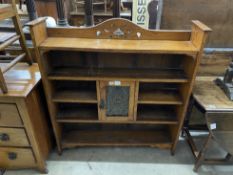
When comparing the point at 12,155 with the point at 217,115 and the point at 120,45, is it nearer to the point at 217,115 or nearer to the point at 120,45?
the point at 120,45

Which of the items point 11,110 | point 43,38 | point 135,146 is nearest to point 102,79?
point 43,38

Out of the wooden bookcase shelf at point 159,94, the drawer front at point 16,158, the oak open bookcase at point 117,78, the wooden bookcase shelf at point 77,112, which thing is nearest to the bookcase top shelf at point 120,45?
the oak open bookcase at point 117,78

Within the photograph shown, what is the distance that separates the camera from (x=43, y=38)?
134 centimetres

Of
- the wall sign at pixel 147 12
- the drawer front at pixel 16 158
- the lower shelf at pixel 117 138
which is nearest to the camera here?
the drawer front at pixel 16 158

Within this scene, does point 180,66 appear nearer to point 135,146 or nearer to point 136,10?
point 136,10

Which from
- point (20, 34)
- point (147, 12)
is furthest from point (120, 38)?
point (20, 34)

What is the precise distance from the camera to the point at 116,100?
5.02 feet

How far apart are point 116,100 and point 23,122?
730mm

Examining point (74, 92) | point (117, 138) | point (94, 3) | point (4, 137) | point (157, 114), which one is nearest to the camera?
point (4, 137)

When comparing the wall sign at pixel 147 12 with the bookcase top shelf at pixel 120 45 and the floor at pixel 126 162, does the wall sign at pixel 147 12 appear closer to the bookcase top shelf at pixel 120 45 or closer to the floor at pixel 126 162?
the bookcase top shelf at pixel 120 45

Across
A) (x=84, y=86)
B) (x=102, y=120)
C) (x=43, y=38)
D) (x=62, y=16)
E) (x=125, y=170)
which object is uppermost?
(x=62, y=16)

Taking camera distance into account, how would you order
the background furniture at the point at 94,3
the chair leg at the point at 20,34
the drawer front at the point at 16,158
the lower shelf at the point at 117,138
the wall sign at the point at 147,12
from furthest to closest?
the background furniture at the point at 94,3
the lower shelf at the point at 117,138
the wall sign at the point at 147,12
the drawer front at the point at 16,158
the chair leg at the point at 20,34

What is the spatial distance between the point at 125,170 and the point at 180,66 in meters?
1.09

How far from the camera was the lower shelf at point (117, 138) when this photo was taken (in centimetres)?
184
